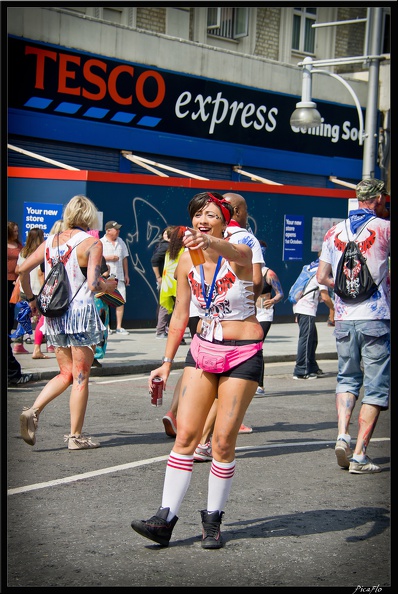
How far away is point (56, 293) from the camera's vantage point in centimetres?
696

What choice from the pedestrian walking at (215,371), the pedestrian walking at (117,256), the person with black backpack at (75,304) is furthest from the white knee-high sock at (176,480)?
the pedestrian walking at (117,256)

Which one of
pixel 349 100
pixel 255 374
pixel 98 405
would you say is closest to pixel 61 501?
pixel 255 374

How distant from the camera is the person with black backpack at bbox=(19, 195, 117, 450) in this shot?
22.9ft

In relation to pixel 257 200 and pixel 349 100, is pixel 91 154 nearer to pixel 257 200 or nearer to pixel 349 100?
pixel 257 200

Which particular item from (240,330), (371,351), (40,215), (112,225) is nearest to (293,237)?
(112,225)

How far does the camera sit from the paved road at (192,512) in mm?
4223

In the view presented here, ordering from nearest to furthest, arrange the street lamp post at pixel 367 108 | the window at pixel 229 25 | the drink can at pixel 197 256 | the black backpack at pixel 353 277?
the drink can at pixel 197 256, the black backpack at pixel 353 277, the street lamp post at pixel 367 108, the window at pixel 229 25

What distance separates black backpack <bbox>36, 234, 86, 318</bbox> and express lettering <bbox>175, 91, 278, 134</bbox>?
552 inches

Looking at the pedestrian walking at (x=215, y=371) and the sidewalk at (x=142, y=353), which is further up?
the pedestrian walking at (x=215, y=371)

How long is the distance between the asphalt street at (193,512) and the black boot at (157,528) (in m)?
0.06

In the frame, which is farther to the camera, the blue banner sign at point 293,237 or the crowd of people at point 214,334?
the blue banner sign at point 293,237

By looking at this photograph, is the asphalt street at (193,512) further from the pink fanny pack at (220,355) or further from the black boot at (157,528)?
the pink fanny pack at (220,355)

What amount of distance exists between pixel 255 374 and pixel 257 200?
608 inches

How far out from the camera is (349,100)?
80.5ft
